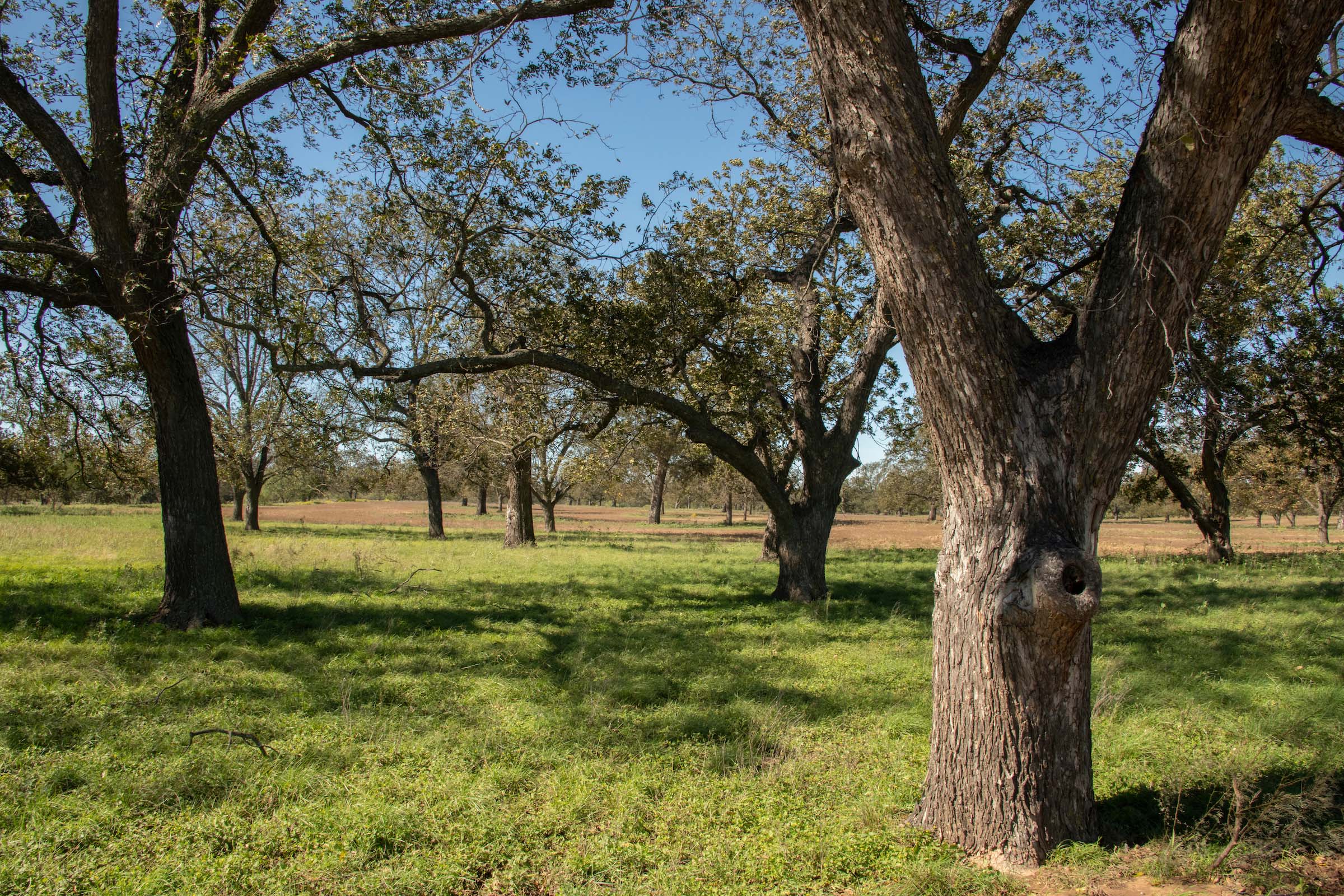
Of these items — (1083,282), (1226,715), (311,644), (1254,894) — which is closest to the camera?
(1254,894)

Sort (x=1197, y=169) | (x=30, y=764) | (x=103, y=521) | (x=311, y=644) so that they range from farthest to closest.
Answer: (x=103, y=521)
(x=311, y=644)
(x=30, y=764)
(x=1197, y=169)

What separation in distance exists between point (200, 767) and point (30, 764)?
44.5 inches

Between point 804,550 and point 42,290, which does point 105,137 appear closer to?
point 42,290

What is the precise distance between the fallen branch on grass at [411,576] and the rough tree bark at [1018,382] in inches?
429

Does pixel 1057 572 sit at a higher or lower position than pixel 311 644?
higher

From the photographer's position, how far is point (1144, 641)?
31.9 feet

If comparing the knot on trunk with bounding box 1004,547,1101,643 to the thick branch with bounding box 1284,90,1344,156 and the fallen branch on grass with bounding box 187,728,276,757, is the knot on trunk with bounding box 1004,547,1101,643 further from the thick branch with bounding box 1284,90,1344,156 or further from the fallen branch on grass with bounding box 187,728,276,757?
the fallen branch on grass with bounding box 187,728,276,757

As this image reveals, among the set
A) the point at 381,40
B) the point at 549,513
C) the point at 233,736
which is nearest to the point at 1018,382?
the point at 233,736

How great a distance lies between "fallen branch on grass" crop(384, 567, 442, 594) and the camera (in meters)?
12.7

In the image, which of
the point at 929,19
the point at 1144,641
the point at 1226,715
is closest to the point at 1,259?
the point at 929,19

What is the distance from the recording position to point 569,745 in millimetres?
5617

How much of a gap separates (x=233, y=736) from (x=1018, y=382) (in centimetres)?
621

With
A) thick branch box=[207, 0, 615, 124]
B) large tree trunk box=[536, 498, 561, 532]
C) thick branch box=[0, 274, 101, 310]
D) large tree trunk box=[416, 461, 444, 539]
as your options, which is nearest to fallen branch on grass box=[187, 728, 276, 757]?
thick branch box=[0, 274, 101, 310]

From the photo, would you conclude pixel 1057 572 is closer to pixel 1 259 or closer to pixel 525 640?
pixel 525 640
